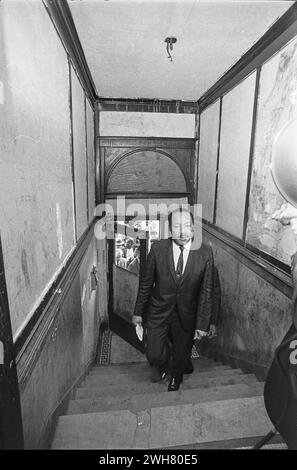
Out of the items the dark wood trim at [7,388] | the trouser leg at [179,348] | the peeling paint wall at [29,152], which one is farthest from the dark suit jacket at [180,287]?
the dark wood trim at [7,388]

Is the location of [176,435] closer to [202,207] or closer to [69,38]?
[69,38]

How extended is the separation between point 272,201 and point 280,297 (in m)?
0.87

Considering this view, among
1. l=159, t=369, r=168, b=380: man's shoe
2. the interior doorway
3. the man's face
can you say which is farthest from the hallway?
the interior doorway

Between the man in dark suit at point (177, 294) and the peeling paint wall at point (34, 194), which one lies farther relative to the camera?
the man in dark suit at point (177, 294)

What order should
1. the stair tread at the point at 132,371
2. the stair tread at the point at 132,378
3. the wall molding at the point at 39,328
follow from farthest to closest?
the stair tread at the point at 132,371, the stair tread at the point at 132,378, the wall molding at the point at 39,328

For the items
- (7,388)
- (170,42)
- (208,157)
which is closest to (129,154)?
(208,157)

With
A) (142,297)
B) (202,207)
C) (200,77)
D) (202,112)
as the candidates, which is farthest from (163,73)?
(142,297)

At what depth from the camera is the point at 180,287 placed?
9.19 feet

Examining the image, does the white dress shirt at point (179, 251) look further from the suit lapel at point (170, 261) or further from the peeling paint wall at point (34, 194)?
the peeling paint wall at point (34, 194)

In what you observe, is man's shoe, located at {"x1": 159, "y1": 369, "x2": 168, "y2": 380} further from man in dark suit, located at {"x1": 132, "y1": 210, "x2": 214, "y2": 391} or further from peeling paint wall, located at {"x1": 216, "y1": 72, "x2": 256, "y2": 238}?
peeling paint wall, located at {"x1": 216, "y1": 72, "x2": 256, "y2": 238}

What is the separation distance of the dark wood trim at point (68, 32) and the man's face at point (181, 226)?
5.82ft

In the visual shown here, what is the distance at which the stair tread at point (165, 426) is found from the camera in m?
1.77

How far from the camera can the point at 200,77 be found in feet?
12.6

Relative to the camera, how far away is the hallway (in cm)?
138
